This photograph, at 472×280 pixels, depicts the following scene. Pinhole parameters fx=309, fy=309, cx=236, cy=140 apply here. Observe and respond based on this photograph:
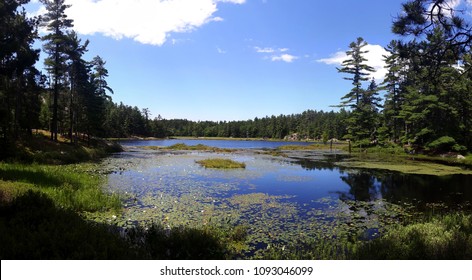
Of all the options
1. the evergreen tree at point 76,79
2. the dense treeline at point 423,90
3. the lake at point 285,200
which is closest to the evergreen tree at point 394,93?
the dense treeline at point 423,90

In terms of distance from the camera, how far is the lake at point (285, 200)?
39.8 ft

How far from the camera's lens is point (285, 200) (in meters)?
16.9

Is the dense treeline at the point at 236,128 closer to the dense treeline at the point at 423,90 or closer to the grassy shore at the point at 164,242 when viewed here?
the dense treeline at the point at 423,90

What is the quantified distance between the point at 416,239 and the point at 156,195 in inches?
505

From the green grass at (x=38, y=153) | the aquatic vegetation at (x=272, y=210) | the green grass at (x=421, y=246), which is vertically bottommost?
the aquatic vegetation at (x=272, y=210)

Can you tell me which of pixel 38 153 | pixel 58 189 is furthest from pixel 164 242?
pixel 38 153

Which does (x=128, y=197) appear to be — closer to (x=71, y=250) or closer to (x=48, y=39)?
(x=71, y=250)

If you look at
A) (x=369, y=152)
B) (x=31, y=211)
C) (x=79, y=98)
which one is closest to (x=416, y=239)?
(x=31, y=211)

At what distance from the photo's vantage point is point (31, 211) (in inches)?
367

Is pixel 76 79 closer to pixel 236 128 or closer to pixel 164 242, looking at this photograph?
pixel 164 242

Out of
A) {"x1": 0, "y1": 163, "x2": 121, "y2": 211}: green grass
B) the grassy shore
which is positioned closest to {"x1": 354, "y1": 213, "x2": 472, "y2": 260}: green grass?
the grassy shore

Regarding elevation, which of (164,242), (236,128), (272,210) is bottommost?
(272,210)

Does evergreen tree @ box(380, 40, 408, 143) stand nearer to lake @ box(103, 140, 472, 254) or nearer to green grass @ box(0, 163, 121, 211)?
lake @ box(103, 140, 472, 254)

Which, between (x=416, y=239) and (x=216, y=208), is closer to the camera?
(x=416, y=239)
